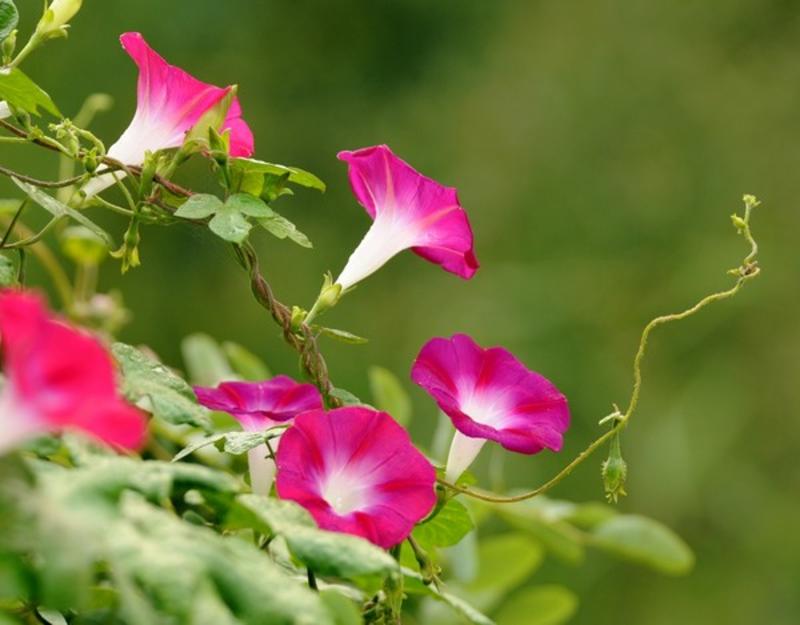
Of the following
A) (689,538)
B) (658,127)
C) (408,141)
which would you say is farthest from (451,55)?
(689,538)

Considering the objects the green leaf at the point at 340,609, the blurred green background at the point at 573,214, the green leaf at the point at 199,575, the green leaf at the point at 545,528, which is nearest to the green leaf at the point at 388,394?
the green leaf at the point at 545,528

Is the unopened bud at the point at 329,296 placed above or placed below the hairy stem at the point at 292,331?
above

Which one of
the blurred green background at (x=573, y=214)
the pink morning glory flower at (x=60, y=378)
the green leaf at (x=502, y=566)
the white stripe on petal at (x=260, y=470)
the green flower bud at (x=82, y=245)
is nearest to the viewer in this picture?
the pink morning glory flower at (x=60, y=378)

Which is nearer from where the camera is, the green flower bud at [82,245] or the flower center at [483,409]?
the flower center at [483,409]

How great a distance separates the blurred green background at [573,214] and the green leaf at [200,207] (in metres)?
1.47

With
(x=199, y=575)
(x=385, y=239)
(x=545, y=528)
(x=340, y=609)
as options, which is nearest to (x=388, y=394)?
(x=545, y=528)

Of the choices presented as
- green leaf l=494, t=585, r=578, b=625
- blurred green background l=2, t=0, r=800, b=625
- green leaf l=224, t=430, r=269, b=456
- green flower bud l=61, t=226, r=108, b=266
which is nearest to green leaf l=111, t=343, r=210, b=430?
green leaf l=224, t=430, r=269, b=456

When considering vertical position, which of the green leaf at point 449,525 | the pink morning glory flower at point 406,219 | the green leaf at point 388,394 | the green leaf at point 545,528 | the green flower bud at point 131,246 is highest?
the green leaf at point 388,394

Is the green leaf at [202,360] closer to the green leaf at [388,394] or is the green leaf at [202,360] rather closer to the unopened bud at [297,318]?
the green leaf at [388,394]

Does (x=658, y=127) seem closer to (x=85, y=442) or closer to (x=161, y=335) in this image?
(x=161, y=335)

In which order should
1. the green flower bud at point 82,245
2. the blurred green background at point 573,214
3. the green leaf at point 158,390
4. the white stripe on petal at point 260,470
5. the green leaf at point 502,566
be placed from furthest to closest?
1. the blurred green background at point 573,214
2. the green leaf at point 502,566
3. the green flower bud at point 82,245
4. the white stripe on petal at point 260,470
5. the green leaf at point 158,390

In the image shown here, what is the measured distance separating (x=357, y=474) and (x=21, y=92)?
0.55 ft

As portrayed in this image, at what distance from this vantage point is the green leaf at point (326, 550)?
1.15 ft

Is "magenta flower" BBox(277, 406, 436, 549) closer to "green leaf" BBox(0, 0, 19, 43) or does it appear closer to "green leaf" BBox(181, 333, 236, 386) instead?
"green leaf" BBox(0, 0, 19, 43)
